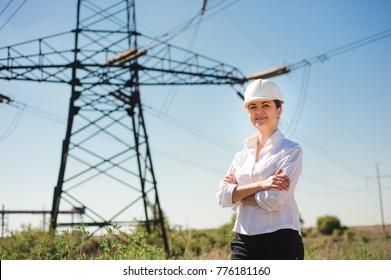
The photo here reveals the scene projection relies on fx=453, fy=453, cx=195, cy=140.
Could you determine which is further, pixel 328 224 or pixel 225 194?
pixel 328 224

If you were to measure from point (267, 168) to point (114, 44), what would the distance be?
8274mm

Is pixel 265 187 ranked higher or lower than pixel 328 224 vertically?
lower

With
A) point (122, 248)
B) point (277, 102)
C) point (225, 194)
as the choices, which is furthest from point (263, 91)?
point (122, 248)

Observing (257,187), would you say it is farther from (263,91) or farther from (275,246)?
(263,91)

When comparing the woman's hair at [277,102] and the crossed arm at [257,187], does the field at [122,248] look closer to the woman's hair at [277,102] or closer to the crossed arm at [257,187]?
the crossed arm at [257,187]

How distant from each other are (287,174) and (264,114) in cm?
38

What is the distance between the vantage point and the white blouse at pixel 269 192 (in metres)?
2.30

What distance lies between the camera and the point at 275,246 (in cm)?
229

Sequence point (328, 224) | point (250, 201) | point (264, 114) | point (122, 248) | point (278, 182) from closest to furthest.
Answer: point (278, 182), point (250, 201), point (264, 114), point (122, 248), point (328, 224)

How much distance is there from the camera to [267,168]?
7.91 ft

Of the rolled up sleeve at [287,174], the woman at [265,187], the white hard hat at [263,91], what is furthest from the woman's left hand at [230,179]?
the white hard hat at [263,91]
